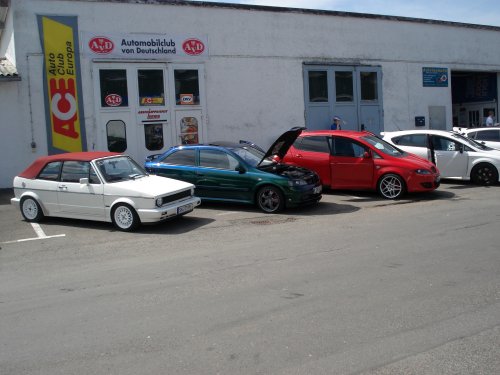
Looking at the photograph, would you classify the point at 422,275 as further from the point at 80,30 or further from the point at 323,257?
the point at 80,30

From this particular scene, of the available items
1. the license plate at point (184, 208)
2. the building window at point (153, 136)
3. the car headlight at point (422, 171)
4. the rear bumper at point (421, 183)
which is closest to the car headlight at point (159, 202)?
the license plate at point (184, 208)

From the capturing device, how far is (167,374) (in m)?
4.00

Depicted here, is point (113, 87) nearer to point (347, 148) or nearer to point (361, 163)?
point (347, 148)

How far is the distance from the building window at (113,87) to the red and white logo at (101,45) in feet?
2.07

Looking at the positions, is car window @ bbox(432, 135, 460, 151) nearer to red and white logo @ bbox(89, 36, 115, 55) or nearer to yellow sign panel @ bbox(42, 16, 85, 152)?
red and white logo @ bbox(89, 36, 115, 55)

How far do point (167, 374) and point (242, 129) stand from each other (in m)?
16.4

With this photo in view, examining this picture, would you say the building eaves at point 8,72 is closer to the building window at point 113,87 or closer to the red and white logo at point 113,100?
the building window at point 113,87

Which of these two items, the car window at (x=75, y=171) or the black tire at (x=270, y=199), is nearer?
the car window at (x=75, y=171)

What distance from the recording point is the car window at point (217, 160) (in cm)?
1208

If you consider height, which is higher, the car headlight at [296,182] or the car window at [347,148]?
the car window at [347,148]

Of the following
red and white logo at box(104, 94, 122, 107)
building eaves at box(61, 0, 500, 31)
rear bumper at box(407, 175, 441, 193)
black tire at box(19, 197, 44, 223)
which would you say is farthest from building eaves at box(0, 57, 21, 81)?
rear bumper at box(407, 175, 441, 193)

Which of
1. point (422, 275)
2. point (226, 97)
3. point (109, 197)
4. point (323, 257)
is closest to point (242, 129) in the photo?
point (226, 97)

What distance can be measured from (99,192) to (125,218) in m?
0.73

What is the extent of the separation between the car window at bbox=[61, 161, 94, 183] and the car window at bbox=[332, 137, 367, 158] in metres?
6.21
